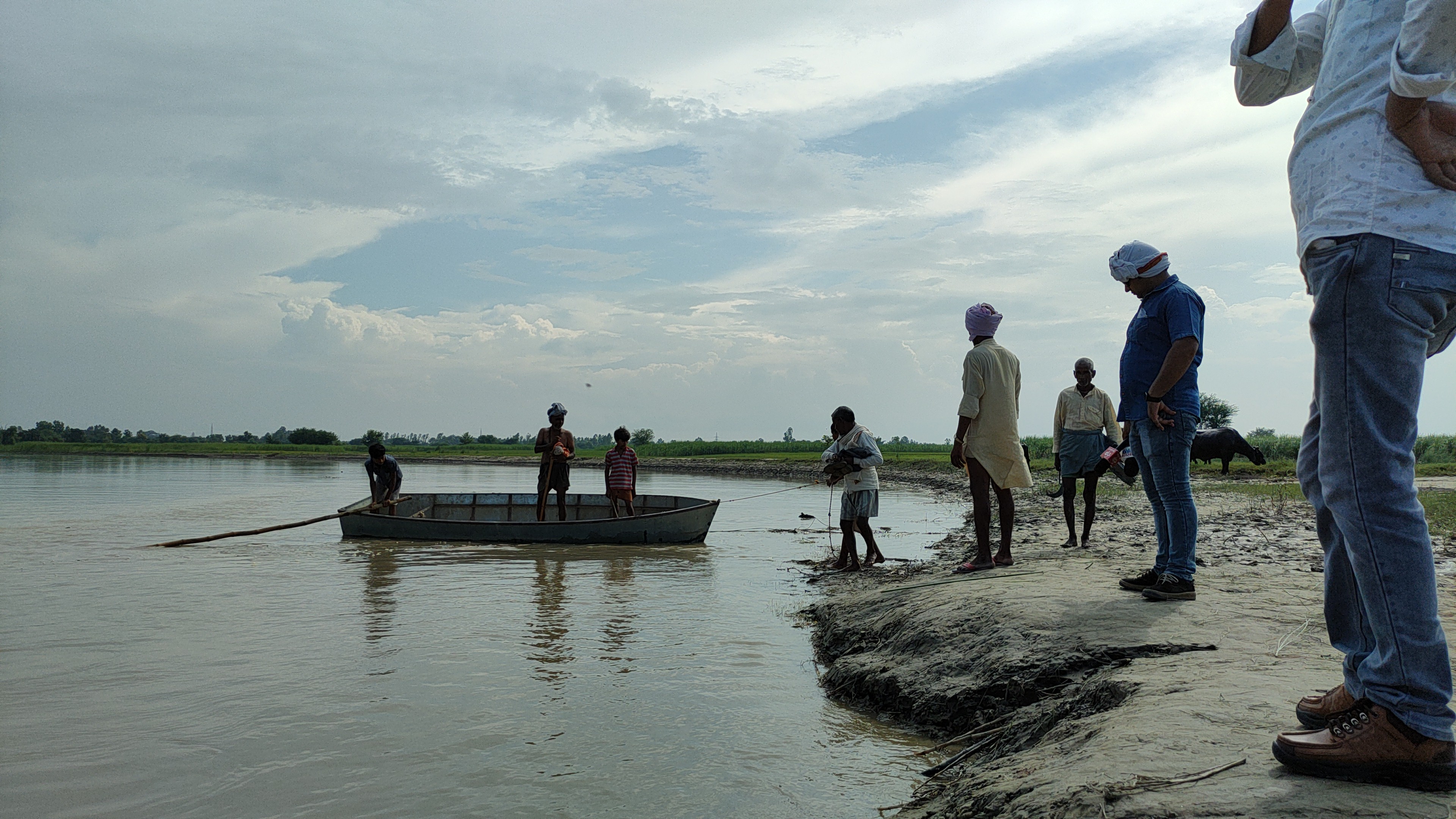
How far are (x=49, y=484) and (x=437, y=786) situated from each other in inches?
1621

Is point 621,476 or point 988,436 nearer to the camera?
point 988,436

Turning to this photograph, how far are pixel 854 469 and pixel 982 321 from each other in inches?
109

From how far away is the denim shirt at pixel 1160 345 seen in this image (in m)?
5.02

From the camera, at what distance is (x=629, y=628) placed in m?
7.74

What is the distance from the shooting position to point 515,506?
17.8m

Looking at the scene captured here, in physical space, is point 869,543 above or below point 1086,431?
below

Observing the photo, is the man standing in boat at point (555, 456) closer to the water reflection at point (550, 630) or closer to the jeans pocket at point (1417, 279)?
the water reflection at point (550, 630)

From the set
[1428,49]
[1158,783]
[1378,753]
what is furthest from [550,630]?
[1428,49]

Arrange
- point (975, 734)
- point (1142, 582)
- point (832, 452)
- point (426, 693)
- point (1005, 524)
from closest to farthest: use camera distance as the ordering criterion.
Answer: point (975, 734)
point (1142, 582)
point (426, 693)
point (1005, 524)
point (832, 452)

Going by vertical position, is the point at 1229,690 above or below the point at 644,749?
above

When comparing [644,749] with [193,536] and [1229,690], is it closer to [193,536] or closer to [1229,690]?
[1229,690]

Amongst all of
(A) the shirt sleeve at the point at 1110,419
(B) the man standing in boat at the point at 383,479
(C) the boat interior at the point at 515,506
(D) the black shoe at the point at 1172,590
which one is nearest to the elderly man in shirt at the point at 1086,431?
(A) the shirt sleeve at the point at 1110,419

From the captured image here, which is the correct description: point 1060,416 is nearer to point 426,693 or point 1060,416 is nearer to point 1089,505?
point 1089,505

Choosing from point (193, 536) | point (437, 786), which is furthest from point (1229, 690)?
point (193, 536)
